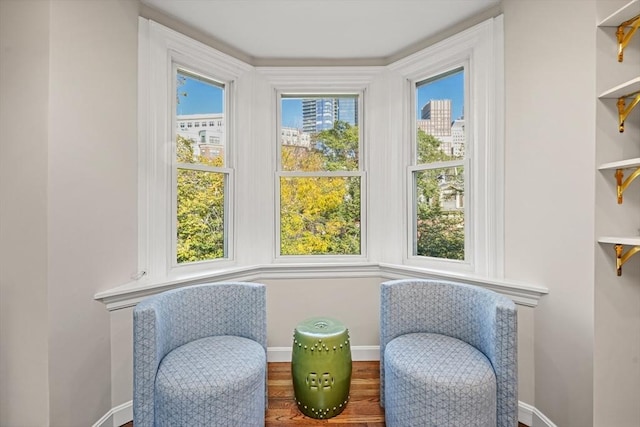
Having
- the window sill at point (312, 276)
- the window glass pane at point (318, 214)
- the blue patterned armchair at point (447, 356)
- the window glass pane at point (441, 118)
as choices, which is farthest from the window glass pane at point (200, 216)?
the window glass pane at point (441, 118)

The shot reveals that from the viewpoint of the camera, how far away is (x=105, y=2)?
1.75 meters

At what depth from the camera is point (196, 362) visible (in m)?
1.59

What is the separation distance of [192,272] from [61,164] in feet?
3.41

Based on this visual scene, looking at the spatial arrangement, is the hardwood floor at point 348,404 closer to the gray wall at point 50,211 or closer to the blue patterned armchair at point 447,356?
the blue patterned armchair at point 447,356

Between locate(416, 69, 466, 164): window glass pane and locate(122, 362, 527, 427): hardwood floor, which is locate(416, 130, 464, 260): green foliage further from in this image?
locate(122, 362, 527, 427): hardwood floor

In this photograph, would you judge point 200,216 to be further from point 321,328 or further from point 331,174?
point 321,328

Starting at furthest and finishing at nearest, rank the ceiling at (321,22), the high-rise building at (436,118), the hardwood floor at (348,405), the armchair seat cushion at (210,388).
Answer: the high-rise building at (436,118), the ceiling at (321,22), the hardwood floor at (348,405), the armchair seat cushion at (210,388)

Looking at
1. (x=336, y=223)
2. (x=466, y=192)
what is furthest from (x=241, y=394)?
(x=466, y=192)

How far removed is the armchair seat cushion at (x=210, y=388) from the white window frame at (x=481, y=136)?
59.5 inches

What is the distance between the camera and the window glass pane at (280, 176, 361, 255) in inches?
106

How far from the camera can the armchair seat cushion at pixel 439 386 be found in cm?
148

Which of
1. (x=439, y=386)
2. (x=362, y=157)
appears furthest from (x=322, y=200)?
(x=439, y=386)

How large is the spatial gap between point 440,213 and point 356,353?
1301 mm

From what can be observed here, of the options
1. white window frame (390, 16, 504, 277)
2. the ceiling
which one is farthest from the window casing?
the ceiling
